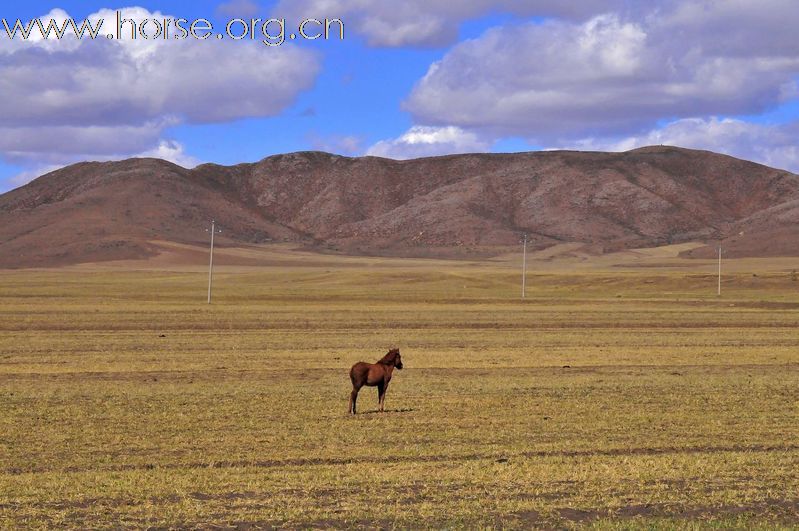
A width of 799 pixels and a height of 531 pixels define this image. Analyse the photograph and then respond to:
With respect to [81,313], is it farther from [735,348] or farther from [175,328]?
[735,348]

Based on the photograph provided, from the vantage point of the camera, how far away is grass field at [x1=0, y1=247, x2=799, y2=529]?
1147cm

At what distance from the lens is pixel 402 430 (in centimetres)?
1700

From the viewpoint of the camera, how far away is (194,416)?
60.1 feet

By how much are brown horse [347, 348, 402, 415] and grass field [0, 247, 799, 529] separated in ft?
1.50

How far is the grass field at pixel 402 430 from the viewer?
11.5 m

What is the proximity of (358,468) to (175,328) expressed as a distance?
30.4 metres

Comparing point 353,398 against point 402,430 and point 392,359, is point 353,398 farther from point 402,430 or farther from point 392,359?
point 402,430

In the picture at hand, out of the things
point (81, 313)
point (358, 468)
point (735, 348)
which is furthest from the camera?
point (81, 313)

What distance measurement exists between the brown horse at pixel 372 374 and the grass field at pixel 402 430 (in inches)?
18.0

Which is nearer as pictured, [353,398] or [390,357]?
[353,398]

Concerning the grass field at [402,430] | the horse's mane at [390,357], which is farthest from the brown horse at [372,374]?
the grass field at [402,430]

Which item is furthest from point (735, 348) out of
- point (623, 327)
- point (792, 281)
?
point (792, 281)

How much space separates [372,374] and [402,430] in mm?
1716

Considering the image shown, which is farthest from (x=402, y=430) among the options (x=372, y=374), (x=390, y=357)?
(x=390, y=357)
